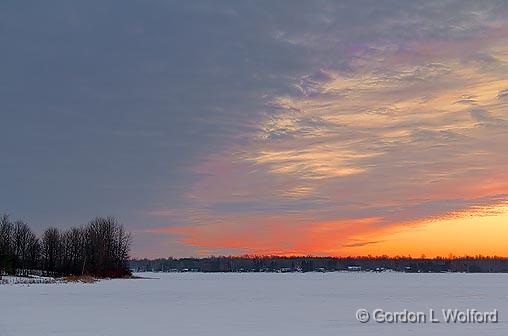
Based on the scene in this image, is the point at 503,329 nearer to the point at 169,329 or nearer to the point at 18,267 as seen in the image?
the point at 169,329

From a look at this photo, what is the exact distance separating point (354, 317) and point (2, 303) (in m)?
20.7

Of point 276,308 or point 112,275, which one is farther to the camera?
point 112,275

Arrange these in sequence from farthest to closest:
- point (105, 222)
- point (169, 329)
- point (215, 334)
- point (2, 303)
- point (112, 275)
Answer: point (105, 222)
point (112, 275)
point (2, 303)
point (169, 329)
point (215, 334)

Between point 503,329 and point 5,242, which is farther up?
point 5,242

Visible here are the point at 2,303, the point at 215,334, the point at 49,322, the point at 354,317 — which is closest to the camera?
the point at 215,334

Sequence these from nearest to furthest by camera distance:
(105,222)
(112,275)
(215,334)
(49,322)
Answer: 1. (215,334)
2. (49,322)
3. (112,275)
4. (105,222)

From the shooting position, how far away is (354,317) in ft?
94.6

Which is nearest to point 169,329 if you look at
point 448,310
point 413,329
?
point 413,329

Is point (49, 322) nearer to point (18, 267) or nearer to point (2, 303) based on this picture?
point (2, 303)

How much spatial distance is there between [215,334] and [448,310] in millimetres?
16336

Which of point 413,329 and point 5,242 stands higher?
point 5,242

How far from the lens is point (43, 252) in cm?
14238

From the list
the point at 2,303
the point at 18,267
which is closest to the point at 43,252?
the point at 18,267

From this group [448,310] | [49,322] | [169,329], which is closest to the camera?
[169,329]
